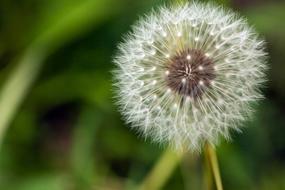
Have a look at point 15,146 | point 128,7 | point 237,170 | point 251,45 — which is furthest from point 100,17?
point 251,45

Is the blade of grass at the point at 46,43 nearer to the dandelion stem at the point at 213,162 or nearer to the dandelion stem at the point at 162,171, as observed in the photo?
the dandelion stem at the point at 162,171

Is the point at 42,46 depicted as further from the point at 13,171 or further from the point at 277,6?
the point at 277,6

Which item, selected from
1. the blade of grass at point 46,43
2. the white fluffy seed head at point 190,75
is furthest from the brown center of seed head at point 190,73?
the blade of grass at point 46,43

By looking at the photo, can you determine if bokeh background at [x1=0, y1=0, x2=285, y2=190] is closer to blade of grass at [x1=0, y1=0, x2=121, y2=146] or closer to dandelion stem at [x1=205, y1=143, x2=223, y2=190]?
blade of grass at [x1=0, y1=0, x2=121, y2=146]

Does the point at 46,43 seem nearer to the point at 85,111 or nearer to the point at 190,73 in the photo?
the point at 85,111

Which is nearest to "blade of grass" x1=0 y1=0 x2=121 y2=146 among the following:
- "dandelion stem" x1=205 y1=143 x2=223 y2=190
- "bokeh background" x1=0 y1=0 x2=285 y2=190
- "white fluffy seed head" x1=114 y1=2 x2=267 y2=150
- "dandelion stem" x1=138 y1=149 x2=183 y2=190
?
"bokeh background" x1=0 y1=0 x2=285 y2=190

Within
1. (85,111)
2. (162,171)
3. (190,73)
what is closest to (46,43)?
(85,111)
